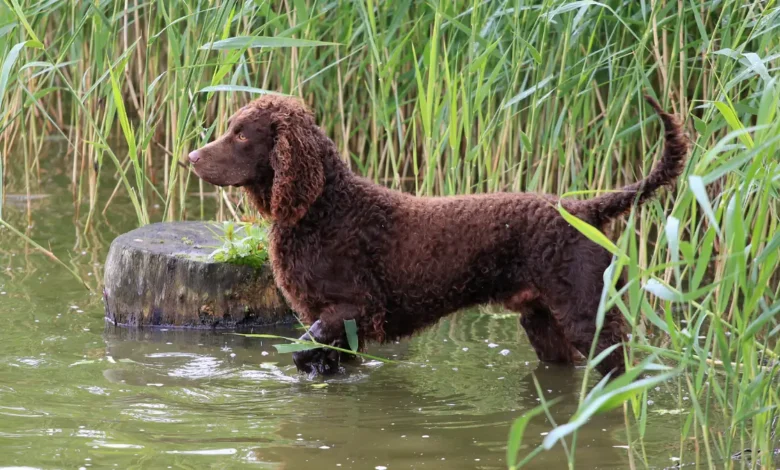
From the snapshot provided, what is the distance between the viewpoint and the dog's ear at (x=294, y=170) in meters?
4.00

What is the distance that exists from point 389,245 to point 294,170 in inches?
19.0

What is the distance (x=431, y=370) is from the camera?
431 centimetres

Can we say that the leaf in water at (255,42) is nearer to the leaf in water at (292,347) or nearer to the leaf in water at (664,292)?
the leaf in water at (292,347)

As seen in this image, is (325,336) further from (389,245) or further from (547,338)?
(547,338)

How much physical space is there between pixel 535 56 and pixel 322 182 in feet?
3.39

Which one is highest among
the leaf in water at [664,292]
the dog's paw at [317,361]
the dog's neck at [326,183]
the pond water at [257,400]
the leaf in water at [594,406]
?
the dog's neck at [326,183]

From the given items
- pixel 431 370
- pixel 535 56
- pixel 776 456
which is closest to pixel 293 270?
pixel 431 370

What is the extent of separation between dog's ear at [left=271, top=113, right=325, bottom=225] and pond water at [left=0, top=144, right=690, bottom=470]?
0.71m

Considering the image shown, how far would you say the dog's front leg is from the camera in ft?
13.4

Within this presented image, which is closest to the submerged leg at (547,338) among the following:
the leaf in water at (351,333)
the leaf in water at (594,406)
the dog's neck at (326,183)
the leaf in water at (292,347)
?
the leaf in water at (351,333)

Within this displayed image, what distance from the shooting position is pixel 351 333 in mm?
3945

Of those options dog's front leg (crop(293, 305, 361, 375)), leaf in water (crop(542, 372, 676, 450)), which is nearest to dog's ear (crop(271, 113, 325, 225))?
dog's front leg (crop(293, 305, 361, 375))

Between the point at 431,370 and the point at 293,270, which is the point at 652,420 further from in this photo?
the point at 293,270

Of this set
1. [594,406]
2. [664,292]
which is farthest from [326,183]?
[594,406]
